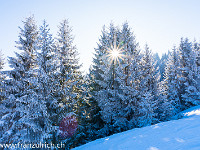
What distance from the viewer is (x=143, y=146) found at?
5273 millimetres

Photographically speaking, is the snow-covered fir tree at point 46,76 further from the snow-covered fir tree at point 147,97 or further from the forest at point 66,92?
the snow-covered fir tree at point 147,97

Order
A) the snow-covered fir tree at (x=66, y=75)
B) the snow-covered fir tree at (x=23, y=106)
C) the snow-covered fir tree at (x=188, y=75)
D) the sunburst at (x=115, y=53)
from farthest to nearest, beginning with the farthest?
the snow-covered fir tree at (x=188, y=75) < the sunburst at (x=115, y=53) < the snow-covered fir tree at (x=66, y=75) < the snow-covered fir tree at (x=23, y=106)

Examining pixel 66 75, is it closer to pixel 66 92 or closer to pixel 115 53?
pixel 66 92

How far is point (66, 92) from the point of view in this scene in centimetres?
1125

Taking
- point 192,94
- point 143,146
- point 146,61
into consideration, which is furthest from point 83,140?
point 192,94

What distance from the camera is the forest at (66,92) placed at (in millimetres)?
9500

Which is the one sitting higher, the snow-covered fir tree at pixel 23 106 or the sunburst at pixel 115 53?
the sunburst at pixel 115 53

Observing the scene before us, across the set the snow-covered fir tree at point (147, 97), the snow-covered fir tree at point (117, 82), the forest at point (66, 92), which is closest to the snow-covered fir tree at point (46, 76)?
the forest at point (66, 92)

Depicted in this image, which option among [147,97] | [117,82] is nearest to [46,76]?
[117,82]

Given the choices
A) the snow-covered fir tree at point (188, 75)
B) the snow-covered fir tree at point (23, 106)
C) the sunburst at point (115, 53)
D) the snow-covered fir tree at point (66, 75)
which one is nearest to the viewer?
the snow-covered fir tree at point (23, 106)

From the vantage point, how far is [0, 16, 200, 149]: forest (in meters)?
9.50

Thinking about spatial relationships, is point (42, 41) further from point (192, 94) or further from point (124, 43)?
point (192, 94)

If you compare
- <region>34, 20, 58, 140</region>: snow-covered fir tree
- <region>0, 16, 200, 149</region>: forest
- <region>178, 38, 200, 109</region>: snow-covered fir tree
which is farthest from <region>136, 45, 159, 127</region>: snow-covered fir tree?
<region>34, 20, 58, 140</region>: snow-covered fir tree

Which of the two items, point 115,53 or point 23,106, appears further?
point 115,53
